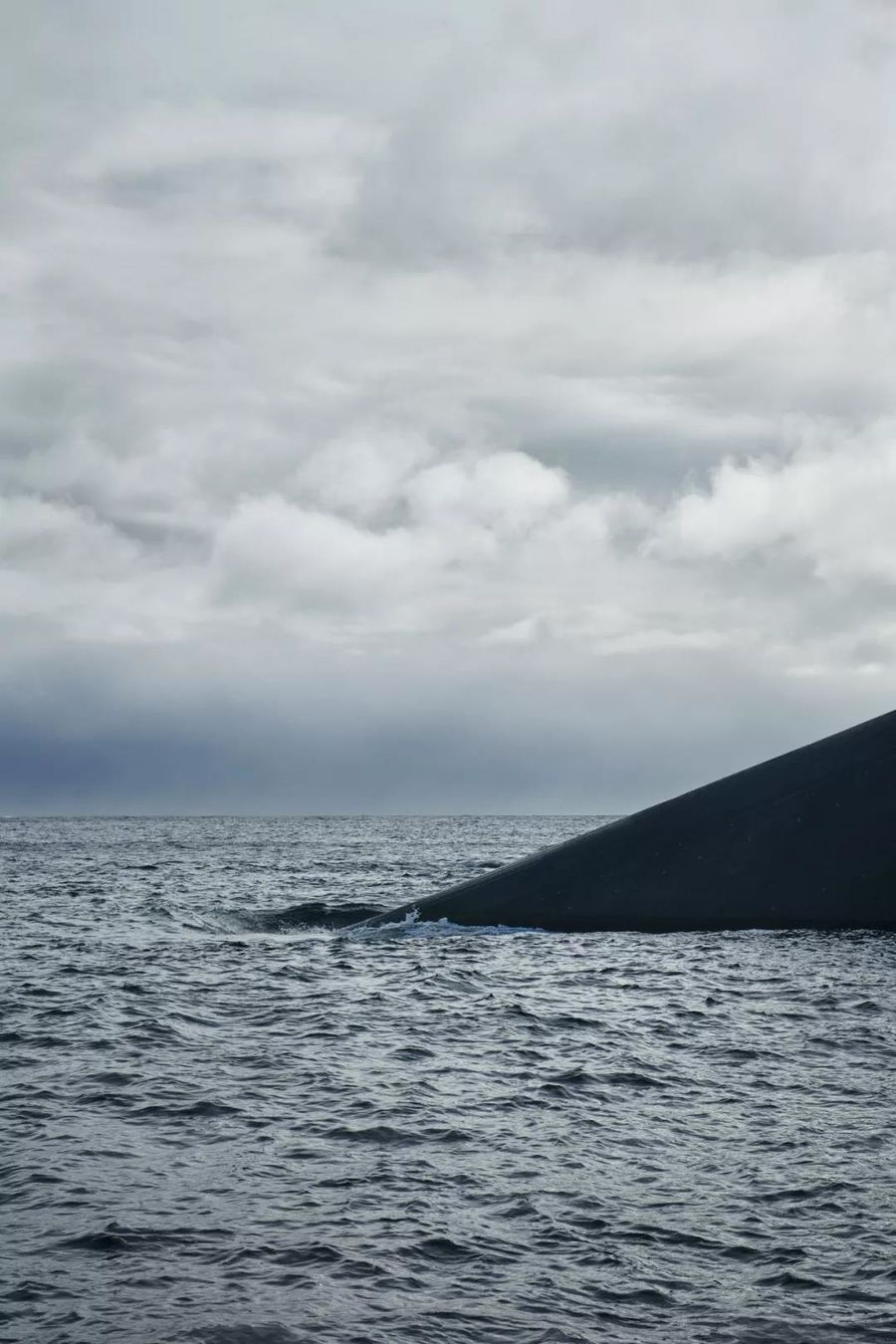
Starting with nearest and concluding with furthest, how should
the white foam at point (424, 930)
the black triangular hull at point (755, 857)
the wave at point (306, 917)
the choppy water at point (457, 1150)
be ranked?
the choppy water at point (457, 1150), the black triangular hull at point (755, 857), the white foam at point (424, 930), the wave at point (306, 917)

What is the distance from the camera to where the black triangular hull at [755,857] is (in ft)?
79.4

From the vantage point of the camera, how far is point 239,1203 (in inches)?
372

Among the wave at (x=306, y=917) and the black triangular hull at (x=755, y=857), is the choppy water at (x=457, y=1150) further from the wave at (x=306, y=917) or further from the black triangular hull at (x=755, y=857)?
the wave at (x=306, y=917)

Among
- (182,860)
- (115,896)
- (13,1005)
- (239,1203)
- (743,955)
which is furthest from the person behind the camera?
(182,860)

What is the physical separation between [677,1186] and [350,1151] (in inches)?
122

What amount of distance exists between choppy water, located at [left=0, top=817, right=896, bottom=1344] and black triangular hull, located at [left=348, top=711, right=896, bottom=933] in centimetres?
147

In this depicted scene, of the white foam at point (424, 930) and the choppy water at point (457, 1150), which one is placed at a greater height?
the choppy water at point (457, 1150)

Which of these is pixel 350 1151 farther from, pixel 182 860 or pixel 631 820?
pixel 182 860

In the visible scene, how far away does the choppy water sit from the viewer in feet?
24.9

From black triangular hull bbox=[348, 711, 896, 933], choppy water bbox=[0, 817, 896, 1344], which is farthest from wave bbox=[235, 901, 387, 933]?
choppy water bbox=[0, 817, 896, 1344]

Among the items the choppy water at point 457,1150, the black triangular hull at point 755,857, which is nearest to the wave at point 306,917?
the black triangular hull at point 755,857

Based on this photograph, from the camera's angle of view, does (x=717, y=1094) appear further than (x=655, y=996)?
No

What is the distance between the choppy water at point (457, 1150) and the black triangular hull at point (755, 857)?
57.8 inches

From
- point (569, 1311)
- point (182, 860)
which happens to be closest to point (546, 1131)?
point (569, 1311)
